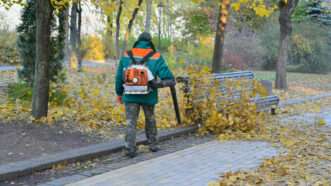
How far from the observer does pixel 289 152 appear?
7820 millimetres

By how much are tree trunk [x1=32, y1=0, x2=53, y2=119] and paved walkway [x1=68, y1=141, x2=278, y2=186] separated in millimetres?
3007

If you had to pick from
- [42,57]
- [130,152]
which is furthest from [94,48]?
[130,152]

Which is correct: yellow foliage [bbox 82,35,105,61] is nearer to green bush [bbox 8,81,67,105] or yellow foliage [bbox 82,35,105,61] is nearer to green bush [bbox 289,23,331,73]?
green bush [bbox 289,23,331,73]

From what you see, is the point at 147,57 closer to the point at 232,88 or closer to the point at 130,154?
the point at 130,154

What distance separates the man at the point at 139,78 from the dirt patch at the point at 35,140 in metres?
1.05

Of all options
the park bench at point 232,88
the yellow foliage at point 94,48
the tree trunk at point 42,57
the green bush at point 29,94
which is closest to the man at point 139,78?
the park bench at point 232,88

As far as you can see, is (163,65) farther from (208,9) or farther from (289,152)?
(208,9)

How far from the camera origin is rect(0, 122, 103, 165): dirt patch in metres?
7.19

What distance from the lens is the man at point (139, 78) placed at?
7.19 m

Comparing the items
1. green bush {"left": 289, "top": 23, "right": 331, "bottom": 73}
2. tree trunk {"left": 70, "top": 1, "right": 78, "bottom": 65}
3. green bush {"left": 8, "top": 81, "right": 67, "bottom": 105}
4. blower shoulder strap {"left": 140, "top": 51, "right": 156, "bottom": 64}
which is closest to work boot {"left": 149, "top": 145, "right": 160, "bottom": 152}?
blower shoulder strap {"left": 140, "top": 51, "right": 156, "bottom": 64}

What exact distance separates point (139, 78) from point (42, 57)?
278cm

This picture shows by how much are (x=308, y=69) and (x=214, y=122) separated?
2395 cm

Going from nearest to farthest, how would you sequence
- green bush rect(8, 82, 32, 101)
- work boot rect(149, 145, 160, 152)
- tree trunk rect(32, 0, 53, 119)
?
1. work boot rect(149, 145, 160, 152)
2. tree trunk rect(32, 0, 53, 119)
3. green bush rect(8, 82, 32, 101)

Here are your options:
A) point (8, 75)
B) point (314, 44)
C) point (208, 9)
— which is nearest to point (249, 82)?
point (8, 75)
